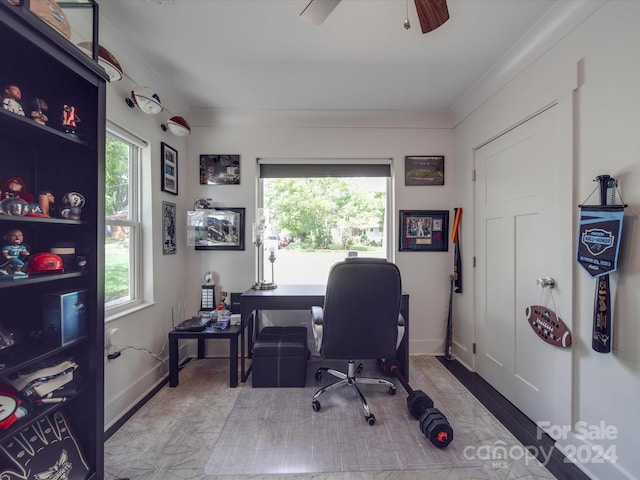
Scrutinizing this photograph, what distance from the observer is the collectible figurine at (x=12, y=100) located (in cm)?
95

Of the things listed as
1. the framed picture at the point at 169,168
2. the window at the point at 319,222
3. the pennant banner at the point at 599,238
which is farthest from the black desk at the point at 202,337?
the pennant banner at the point at 599,238

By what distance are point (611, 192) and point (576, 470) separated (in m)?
1.44

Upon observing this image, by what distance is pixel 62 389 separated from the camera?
1124mm

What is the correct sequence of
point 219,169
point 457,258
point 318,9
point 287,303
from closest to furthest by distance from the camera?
point 318,9, point 287,303, point 457,258, point 219,169

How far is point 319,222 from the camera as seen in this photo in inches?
117

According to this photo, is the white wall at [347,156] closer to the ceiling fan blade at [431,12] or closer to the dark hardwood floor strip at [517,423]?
the dark hardwood floor strip at [517,423]

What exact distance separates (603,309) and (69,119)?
103 inches

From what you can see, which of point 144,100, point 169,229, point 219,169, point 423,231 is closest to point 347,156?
point 423,231

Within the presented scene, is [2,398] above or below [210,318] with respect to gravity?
above

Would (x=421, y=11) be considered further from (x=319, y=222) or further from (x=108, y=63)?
(x=319, y=222)

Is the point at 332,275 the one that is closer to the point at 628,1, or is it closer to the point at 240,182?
the point at 240,182

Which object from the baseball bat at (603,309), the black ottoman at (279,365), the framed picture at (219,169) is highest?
the framed picture at (219,169)

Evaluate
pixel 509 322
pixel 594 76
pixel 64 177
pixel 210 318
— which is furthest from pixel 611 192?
pixel 210 318

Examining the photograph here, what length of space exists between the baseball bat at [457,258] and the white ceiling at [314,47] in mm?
1145
